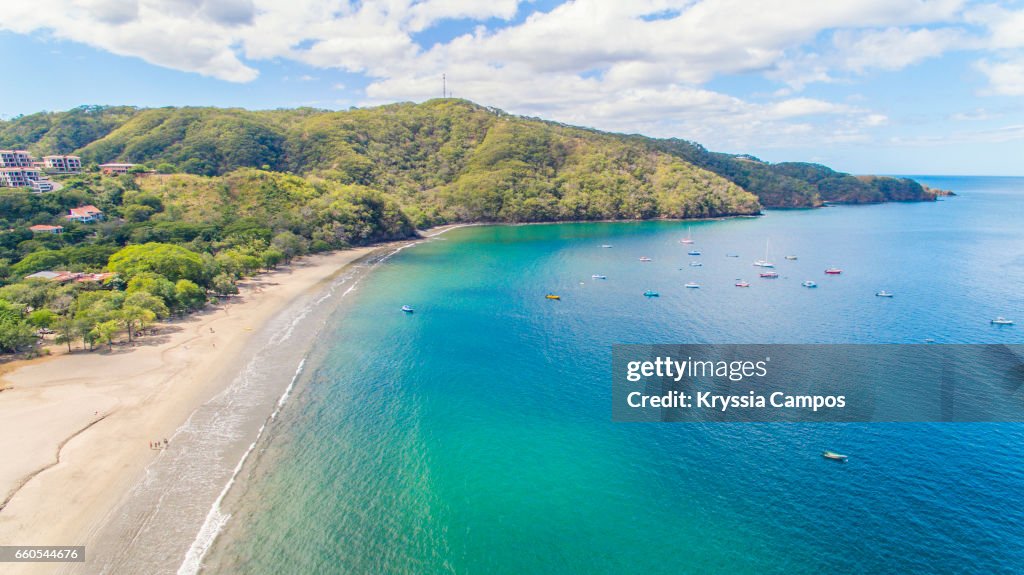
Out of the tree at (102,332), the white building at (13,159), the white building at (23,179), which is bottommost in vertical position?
the tree at (102,332)

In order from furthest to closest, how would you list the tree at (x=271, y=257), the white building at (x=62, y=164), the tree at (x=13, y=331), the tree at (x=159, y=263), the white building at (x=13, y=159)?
the white building at (x=62, y=164) < the white building at (x=13, y=159) < the tree at (x=271, y=257) < the tree at (x=159, y=263) < the tree at (x=13, y=331)

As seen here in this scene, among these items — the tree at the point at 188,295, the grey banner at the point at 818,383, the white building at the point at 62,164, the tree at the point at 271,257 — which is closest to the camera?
the grey banner at the point at 818,383

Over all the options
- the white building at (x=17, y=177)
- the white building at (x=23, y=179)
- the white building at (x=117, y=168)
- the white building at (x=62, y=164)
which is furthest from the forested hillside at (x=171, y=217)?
the white building at (x=62, y=164)

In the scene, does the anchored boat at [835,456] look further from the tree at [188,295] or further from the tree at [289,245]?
the tree at [289,245]

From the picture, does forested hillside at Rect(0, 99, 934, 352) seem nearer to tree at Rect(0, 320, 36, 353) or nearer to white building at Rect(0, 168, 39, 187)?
tree at Rect(0, 320, 36, 353)

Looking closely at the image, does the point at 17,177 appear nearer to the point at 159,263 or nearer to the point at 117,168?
the point at 117,168

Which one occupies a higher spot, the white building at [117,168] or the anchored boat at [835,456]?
the white building at [117,168]

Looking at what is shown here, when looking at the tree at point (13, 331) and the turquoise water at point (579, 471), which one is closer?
the turquoise water at point (579, 471)
